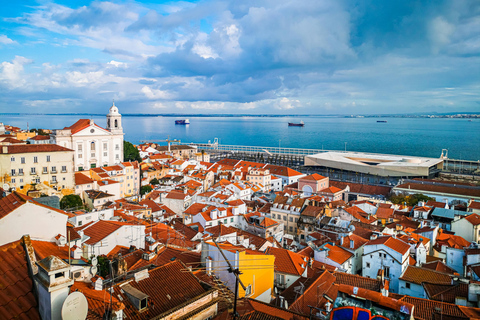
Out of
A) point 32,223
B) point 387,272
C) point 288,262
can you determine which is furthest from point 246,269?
point 387,272

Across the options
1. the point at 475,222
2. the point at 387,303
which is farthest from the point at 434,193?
the point at 387,303

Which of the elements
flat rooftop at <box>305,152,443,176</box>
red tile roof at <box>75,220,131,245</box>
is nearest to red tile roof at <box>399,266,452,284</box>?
red tile roof at <box>75,220,131,245</box>

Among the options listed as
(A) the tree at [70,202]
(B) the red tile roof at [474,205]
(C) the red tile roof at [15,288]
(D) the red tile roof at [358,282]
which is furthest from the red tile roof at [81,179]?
(B) the red tile roof at [474,205]

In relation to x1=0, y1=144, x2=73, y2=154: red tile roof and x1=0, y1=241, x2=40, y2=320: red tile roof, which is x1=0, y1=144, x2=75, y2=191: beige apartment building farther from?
x1=0, y1=241, x2=40, y2=320: red tile roof

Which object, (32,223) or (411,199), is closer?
(32,223)

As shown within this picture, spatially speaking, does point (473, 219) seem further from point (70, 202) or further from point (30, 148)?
point (30, 148)

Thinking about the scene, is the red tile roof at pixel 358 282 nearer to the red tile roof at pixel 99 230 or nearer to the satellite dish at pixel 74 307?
the red tile roof at pixel 99 230
